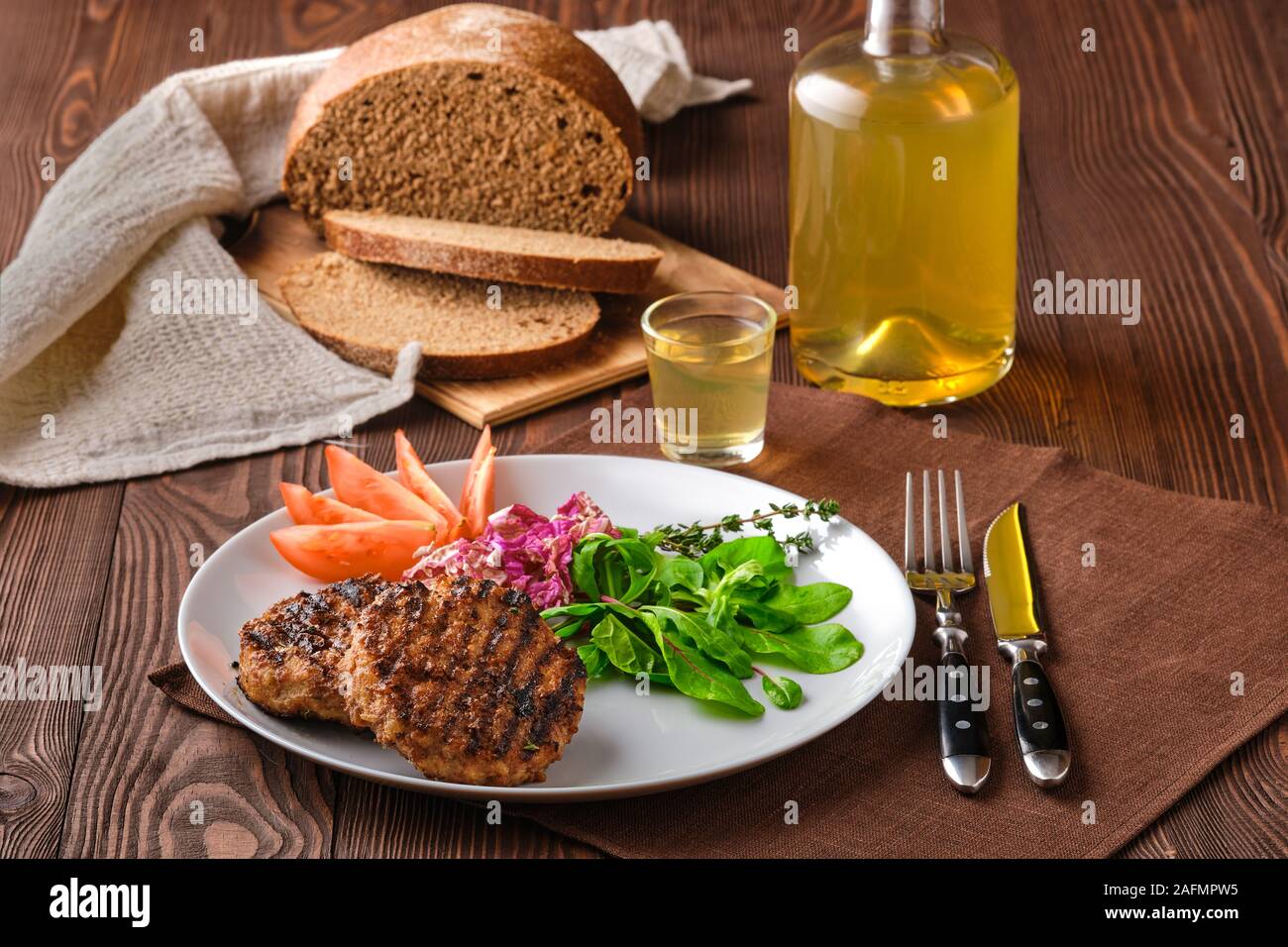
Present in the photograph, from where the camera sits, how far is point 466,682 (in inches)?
57.4

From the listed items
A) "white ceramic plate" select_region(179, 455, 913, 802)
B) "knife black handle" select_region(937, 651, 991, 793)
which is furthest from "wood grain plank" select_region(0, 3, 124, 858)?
"knife black handle" select_region(937, 651, 991, 793)

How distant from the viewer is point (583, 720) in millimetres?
1569

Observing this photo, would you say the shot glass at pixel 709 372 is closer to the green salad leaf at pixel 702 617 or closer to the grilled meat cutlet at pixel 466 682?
the green salad leaf at pixel 702 617

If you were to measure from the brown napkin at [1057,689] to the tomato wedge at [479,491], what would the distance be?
0.30 meters

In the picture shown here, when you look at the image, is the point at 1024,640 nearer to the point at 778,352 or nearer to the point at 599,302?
the point at 778,352

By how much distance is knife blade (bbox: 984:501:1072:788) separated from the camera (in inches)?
59.5

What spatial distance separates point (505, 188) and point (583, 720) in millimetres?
1407

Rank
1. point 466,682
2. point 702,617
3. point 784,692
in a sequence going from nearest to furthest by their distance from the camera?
point 466,682, point 784,692, point 702,617

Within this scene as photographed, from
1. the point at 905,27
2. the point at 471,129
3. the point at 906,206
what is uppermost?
the point at 905,27

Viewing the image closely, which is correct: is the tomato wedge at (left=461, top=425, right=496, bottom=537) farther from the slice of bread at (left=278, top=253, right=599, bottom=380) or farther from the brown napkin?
the slice of bread at (left=278, top=253, right=599, bottom=380)

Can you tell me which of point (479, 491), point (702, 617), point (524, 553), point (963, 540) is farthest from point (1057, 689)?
point (479, 491)

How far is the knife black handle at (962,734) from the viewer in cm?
149

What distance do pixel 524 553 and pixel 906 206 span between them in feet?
2.61

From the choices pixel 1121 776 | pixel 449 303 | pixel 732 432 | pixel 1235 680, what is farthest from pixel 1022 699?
Answer: pixel 449 303
